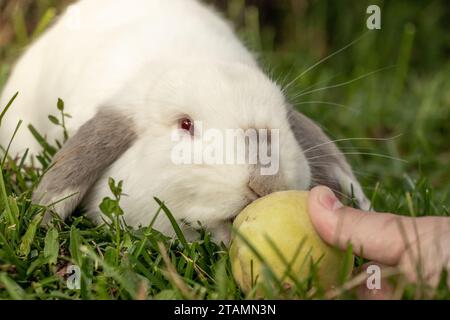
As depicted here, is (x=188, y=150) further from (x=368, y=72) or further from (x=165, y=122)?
(x=368, y=72)

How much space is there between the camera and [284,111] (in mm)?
2719

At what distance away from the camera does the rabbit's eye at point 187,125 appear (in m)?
2.58

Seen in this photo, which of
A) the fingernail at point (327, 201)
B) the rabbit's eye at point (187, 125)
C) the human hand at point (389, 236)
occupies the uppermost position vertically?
the rabbit's eye at point (187, 125)

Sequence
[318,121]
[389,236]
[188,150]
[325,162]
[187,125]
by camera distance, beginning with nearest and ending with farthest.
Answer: [389,236], [188,150], [187,125], [325,162], [318,121]

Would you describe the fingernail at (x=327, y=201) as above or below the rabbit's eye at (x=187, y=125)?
below

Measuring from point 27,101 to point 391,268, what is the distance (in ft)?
7.68

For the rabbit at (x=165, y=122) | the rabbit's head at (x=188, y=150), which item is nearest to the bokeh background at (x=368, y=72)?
the rabbit at (x=165, y=122)

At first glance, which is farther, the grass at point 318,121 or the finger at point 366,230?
the grass at point 318,121

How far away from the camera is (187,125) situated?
261 cm

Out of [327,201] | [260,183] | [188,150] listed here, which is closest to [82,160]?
[188,150]

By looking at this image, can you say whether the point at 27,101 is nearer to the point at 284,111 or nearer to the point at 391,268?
the point at 284,111

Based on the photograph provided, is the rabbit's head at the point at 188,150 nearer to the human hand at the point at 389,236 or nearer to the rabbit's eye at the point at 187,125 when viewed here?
the rabbit's eye at the point at 187,125

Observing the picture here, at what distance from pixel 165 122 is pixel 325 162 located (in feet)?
2.49

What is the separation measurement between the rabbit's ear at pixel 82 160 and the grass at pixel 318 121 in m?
0.08
